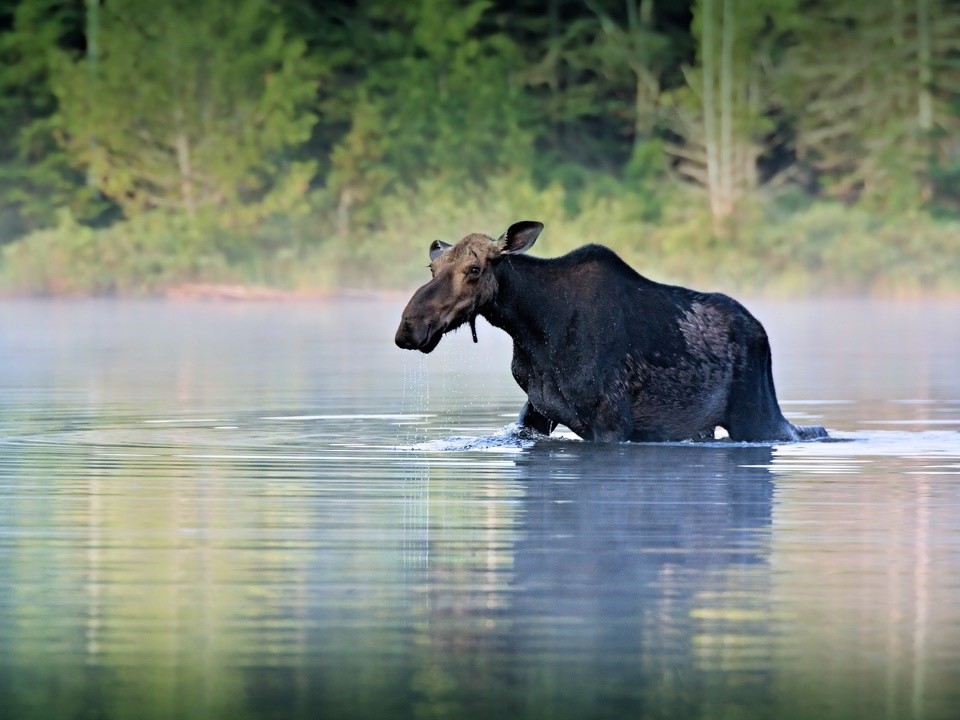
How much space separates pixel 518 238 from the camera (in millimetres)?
14516

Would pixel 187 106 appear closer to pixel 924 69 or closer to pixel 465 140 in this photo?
pixel 465 140

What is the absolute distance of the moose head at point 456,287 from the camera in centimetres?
1377

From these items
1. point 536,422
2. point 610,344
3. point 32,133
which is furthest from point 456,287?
point 32,133

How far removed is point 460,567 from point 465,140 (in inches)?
2128

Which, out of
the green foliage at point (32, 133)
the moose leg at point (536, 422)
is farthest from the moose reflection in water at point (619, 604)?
the green foliage at point (32, 133)

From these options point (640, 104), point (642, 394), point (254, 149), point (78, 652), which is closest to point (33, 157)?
point (254, 149)

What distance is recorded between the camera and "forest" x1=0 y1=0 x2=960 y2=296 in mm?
55750

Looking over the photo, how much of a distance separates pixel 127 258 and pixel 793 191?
58.0 ft

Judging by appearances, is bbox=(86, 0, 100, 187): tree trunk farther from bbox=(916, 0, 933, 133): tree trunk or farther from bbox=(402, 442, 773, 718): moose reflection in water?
bbox=(402, 442, 773, 718): moose reflection in water

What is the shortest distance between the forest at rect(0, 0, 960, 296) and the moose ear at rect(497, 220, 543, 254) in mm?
39752

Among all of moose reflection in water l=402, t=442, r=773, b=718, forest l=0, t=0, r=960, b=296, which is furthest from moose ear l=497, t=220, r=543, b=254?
Result: forest l=0, t=0, r=960, b=296

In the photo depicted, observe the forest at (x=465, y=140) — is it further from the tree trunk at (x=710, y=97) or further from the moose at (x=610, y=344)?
the moose at (x=610, y=344)

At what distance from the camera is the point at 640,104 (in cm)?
6450

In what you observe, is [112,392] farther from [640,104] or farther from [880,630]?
[640,104]
